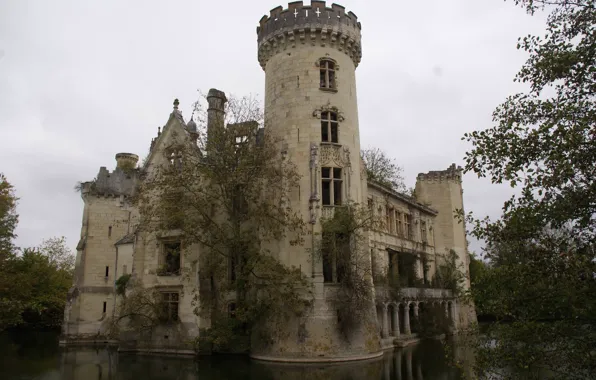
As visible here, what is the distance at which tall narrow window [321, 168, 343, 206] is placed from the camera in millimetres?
25203

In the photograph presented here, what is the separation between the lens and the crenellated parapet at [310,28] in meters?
26.3

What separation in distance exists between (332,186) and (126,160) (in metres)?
22.8

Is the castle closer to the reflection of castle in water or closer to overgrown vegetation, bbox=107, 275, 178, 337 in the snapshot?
overgrown vegetation, bbox=107, 275, 178, 337

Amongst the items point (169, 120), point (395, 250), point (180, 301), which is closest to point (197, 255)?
point (180, 301)

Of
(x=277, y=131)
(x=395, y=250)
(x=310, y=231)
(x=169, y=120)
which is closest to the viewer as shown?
(x=310, y=231)

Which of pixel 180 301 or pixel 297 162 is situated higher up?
pixel 297 162

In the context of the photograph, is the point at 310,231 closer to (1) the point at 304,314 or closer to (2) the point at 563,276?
(1) the point at 304,314

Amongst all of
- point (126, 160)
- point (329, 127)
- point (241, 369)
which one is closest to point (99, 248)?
point (126, 160)

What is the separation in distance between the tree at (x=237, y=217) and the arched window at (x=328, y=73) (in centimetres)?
407

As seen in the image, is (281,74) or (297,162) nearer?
(297,162)

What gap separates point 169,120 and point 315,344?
16047 mm

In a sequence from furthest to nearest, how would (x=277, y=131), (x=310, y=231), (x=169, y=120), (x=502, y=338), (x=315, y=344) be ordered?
(x=169, y=120), (x=277, y=131), (x=310, y=231), (x=315, y=344), (x=502, y=338)

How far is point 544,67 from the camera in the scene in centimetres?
886

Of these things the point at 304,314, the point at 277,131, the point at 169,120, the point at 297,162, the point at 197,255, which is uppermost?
the point at 169,120
